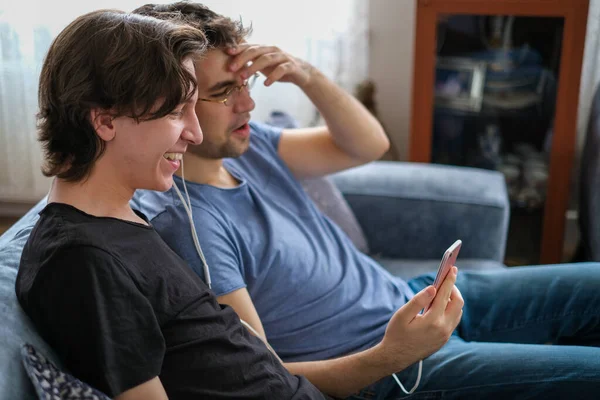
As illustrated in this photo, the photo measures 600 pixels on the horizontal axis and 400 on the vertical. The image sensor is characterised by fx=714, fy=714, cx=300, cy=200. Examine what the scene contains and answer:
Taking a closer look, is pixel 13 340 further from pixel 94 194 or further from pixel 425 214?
pixel 425 214

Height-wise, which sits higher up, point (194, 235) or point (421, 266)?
point (194, 235)

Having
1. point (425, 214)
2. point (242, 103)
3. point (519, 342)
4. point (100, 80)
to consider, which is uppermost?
point (100, 80)

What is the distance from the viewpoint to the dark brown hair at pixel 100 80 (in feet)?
3.42

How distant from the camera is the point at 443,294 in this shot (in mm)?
1254

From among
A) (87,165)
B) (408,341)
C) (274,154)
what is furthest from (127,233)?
(274,154)

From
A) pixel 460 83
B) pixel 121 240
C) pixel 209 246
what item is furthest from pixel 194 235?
pixel 460 83

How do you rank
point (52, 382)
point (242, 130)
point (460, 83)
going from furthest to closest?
point (460, 83) → point (242, 130) → point (52, 382)

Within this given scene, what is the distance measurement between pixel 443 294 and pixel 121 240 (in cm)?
56

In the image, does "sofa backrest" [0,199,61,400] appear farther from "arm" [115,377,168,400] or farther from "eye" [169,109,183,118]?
"eye" [169,109,183,118]

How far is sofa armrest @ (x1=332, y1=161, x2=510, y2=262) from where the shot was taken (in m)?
2.05

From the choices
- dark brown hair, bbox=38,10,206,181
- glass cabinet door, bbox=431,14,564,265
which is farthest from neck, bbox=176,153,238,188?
glass cabinet door, bbox=431,14,564,265

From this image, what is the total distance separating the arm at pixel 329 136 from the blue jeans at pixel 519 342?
1.15 ft

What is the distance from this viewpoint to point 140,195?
4.84 feet

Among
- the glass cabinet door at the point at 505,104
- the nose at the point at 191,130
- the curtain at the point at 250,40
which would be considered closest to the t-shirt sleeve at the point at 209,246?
the nose at the point at 191,130
